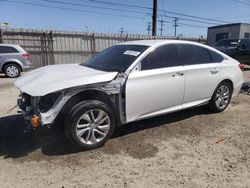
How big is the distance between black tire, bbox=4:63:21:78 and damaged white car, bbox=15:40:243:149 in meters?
7.97

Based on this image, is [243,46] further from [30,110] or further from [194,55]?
[30,110]

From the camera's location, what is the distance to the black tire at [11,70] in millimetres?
11477

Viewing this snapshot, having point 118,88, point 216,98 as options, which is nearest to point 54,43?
point 216,98

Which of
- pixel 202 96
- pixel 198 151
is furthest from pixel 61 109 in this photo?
pixel 202 96

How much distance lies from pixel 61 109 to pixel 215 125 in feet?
9.81

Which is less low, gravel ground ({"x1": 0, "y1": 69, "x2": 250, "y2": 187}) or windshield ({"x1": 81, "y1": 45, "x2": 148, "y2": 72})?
windshield ({"x1": 81, "y1": 45, "x2": 148, "y2": 72})

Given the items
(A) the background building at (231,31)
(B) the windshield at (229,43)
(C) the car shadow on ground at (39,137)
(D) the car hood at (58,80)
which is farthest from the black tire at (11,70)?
(A) the background building at (231,31)

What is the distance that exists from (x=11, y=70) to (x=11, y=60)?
45cm

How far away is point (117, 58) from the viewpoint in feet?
14.6

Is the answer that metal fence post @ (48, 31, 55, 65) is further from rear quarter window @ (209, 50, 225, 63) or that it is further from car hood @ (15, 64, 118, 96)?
rear quarter window @ (209, 50, 225, 63)

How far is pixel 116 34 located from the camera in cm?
1697

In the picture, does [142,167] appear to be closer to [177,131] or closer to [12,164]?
[177,131]

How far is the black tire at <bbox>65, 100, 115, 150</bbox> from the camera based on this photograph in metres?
3.55

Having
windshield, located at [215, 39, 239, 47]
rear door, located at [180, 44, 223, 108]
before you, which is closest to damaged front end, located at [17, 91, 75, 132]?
rear door, located at [180, 44, 223, 108]
